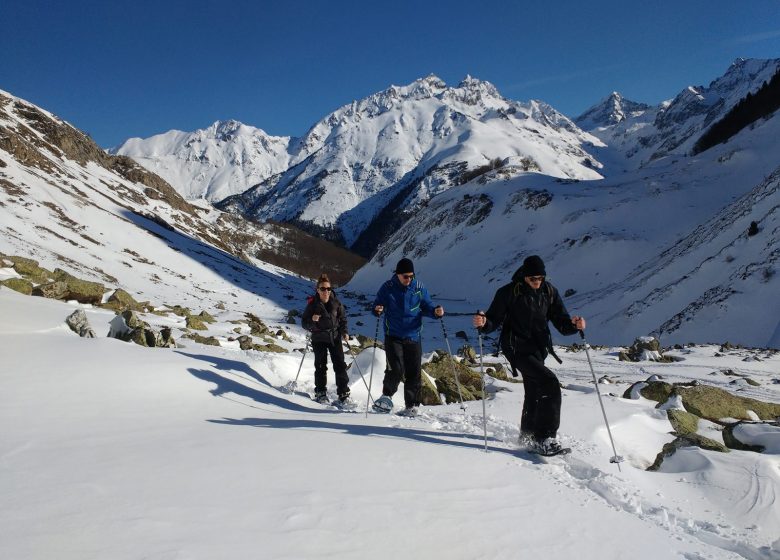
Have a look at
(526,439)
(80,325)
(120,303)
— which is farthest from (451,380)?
(120,303)

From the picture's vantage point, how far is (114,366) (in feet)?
23.5

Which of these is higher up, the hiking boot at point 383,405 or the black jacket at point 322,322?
the black jacket at point 322,322

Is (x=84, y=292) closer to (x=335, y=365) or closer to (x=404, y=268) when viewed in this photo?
(x=335, y=365)

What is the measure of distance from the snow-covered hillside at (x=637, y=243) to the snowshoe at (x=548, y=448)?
798 inches

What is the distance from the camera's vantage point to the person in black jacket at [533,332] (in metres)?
5.67

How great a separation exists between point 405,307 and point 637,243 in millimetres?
42109

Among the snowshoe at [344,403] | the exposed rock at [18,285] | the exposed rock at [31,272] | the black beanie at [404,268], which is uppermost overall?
the black beanie at [404,268]

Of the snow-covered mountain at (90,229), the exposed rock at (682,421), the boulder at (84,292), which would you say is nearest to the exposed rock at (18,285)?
the boulder at (84,292)

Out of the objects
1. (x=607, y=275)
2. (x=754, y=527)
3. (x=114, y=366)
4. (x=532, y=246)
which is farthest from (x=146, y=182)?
(x=754, y=527)

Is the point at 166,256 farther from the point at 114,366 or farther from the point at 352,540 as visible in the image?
the point at 352,540

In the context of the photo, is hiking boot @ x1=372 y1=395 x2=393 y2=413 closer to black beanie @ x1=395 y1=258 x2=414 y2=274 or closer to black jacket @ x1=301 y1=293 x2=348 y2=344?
black jacket @ x1=301 y1=293 x2=348 y2=344

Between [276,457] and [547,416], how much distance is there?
10.8 feet

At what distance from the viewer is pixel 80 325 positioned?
927cm

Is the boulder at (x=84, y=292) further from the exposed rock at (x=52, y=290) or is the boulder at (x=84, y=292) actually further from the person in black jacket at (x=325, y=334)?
the person in black jacket at (x=325, y=334)
